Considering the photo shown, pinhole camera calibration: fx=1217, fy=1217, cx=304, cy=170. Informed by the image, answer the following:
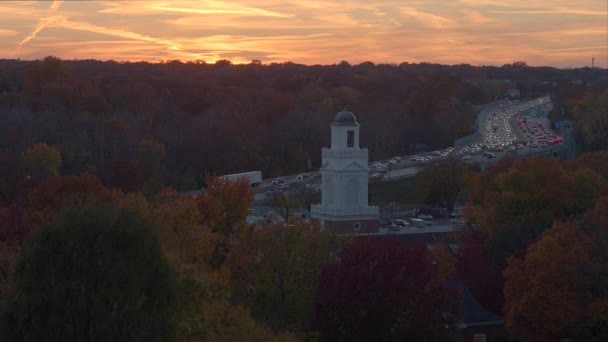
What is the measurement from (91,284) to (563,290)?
16.2 meters

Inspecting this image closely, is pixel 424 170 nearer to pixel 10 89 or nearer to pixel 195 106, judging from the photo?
pixel 195 106

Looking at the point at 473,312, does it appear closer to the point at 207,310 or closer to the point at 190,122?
the point at 207,310

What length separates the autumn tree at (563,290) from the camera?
1293 inches

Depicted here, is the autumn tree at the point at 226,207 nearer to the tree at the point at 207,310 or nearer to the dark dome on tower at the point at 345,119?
the tree at the point at 207,310

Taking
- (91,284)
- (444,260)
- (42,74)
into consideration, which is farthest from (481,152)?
(91,284)

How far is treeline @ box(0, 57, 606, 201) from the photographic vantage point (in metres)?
79.1

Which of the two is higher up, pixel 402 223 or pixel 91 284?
pixel 91 284

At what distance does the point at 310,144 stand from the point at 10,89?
33052mm

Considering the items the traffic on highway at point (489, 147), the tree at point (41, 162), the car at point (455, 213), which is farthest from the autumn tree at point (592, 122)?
the tree at point (41, 162)

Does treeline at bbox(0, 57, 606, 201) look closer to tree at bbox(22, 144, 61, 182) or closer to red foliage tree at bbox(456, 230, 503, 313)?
tree at bbox(22, 144, 61, 182)

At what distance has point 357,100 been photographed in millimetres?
120812

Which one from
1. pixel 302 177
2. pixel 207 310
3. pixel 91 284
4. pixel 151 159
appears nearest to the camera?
pixel 91 284

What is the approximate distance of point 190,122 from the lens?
97.3 meters

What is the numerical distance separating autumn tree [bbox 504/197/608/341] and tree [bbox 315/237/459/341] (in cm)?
441
